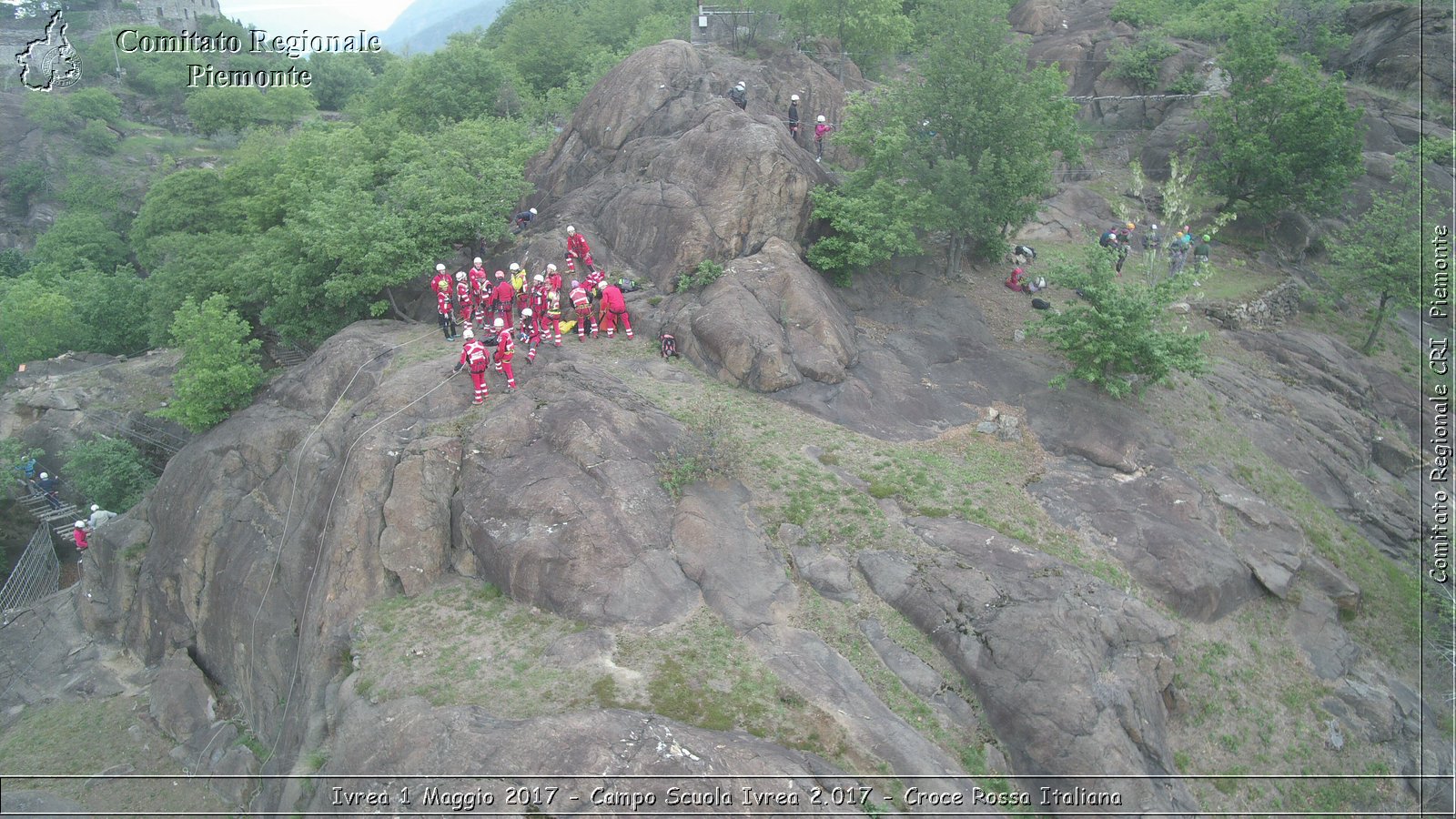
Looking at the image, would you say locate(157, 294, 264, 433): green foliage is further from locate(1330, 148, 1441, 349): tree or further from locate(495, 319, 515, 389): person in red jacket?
locate(1330, 148, 1441, 349): tree

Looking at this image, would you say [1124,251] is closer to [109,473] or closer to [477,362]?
[477,362]

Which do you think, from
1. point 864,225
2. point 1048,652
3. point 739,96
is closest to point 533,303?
point 864,225

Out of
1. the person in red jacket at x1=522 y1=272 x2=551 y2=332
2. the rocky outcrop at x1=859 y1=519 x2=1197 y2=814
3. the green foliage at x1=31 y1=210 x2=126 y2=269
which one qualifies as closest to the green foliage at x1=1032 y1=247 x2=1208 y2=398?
the rocky outcrop at x1=859 y1=519 x2=1197 y2=814

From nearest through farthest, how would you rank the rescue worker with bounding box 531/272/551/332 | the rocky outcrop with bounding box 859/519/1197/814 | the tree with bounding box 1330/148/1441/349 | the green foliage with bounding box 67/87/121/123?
the rocky outcrop with bounding box 859/519/1197/814
the rescue worker with bounding box 531/272/551/332
the tree with bounding box 1330/148/1441/349
the green foliage with bounding box 67/87/121/123

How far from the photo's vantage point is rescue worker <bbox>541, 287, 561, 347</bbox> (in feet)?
69.0

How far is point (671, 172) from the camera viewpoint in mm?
26453

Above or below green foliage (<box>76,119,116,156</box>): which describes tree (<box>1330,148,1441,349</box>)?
above

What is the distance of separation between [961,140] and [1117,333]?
26.7 ft

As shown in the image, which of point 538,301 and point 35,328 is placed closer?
point 538,301

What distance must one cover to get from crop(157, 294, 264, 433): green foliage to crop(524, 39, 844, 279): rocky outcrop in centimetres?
878

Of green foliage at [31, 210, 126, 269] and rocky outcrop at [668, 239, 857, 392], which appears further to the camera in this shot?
green foliage at [31, 210, 126, 269]

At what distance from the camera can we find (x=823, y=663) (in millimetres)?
14234

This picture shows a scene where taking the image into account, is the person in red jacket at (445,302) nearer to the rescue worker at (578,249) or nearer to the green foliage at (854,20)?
the rescue worker at (578,249)

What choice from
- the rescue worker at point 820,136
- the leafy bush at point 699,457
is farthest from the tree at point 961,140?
the leafy bush at point 699,457
